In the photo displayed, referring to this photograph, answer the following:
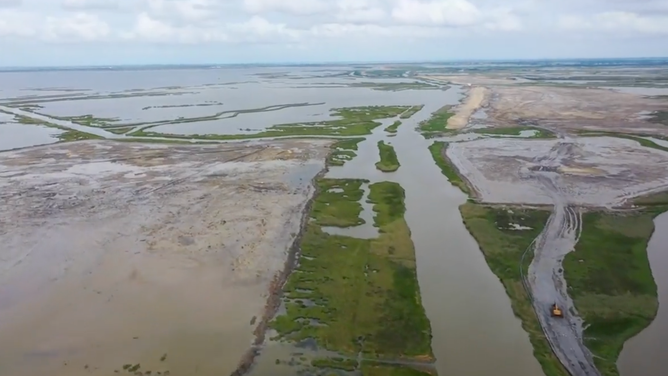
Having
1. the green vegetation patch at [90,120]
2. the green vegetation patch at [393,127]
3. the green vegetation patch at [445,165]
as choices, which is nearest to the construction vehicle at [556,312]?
the green vegetation patch at [445,165]

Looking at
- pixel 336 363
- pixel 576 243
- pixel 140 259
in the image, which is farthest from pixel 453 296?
pixel 140 259

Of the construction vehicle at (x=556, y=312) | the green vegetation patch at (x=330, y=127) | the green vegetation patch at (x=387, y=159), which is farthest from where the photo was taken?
the green vegetation patch at (x=330, y=127)

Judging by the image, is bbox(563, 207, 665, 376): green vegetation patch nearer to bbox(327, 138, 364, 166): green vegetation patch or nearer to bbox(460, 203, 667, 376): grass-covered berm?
bbox(460, 203, 667, 376): grass-covered berm

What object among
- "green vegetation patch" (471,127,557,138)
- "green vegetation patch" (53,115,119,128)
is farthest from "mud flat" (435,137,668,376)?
"green vegetation patch" (53,115,119,128)

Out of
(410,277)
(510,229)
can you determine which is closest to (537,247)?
(510,229)

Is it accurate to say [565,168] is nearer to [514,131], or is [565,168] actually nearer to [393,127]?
[514,131]

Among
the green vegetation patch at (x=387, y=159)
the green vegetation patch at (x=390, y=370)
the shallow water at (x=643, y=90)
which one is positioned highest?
the shallow water at (x=643, y=90)

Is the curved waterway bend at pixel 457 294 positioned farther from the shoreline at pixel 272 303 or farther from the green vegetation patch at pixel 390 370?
the shoreline at pixel 272 303

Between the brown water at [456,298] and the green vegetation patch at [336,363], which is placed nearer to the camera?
the green vegetation patch at [336,363]
